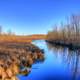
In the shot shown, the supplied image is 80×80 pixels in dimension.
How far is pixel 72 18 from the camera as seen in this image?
43.2 m

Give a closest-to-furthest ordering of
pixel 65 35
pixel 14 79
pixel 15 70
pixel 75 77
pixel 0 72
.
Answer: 1. pixel 14 79
2. pixel 0 72
3. pixel 15 70
4. pixel 75 77
5. pixel 65 35

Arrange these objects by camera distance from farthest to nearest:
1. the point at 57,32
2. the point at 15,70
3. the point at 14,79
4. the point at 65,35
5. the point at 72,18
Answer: the point at 57,32, the point at 65,35, the point at 72,18, the point at 15,70, the point at 14,79

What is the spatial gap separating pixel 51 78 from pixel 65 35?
135 ft

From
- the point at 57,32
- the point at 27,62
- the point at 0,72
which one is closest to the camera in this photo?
the point at 0,72

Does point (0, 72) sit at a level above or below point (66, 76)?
above

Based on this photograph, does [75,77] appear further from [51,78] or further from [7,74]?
[7,74]

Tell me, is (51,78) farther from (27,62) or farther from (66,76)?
(27,62)

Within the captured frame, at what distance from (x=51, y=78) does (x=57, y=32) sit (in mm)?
53756

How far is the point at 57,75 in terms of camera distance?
12547mm

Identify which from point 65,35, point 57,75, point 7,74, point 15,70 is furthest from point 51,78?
point 65,35

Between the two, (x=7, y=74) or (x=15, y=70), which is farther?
(x=15, y=70)

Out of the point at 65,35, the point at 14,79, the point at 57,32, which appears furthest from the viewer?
the point at 57,32

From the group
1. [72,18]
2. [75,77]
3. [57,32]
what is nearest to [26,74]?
[75,77]

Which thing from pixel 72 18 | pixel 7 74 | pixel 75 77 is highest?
pixel 72 18
